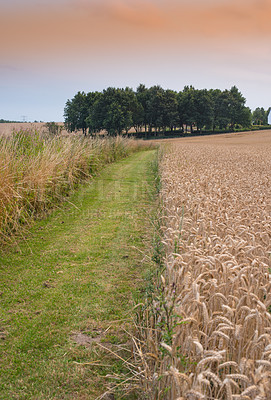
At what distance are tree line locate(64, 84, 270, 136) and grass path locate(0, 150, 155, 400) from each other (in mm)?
42654

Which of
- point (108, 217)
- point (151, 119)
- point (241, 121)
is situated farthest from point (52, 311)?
point (241, 121)

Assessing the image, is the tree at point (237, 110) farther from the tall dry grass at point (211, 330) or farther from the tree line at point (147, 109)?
the tall dry grass at point (211, 330)

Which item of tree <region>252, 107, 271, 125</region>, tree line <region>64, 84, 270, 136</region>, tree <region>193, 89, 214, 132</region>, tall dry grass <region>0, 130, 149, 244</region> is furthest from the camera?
tree <region>252, 107, 271, 125</region>

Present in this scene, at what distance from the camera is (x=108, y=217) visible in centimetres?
749

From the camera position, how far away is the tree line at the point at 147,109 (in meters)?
49.8

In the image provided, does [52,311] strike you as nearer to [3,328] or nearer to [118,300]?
[3,328]

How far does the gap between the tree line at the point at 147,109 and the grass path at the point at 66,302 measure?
4265 centimetres

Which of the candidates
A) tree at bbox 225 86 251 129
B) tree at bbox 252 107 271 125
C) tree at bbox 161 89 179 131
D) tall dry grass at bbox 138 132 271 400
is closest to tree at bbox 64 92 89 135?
tree at bbox 161 89 179 131

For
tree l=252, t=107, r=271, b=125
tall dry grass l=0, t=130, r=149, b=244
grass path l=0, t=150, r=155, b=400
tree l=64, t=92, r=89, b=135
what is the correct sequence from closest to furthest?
grass path l=0, t=150, r=155, b=400 → tall dry grass l=0, t=130, r=149, b=244 → tree l=64, t=92, r=89, b=135 → tree l=252, t=107, r=271, b=125

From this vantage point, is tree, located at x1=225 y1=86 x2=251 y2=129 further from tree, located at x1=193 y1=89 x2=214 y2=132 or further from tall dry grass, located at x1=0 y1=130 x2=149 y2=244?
tall dry grass, located at x1=0 y1=130 x2=149 y2=244

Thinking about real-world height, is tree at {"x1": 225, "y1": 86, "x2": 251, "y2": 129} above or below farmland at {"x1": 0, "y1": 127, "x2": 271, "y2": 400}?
above

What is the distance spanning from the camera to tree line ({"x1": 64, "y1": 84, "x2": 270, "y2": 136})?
49.8 metres

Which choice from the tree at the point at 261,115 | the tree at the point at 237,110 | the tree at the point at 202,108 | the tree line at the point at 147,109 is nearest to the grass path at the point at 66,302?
the tree line at the point at 147,109

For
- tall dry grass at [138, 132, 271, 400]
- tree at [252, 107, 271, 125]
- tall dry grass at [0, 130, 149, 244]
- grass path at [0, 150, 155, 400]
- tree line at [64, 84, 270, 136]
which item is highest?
→ tree at [252, 107, 271, 125]
